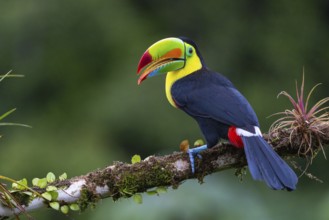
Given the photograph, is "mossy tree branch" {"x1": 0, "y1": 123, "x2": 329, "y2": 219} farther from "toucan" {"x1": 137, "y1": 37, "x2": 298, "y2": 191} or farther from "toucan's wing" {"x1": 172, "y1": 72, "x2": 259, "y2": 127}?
"toucan's wing" {"x1": 172, "y1": 72, "x2": 259, "y2": 127}

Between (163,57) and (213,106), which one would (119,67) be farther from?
(213,106)

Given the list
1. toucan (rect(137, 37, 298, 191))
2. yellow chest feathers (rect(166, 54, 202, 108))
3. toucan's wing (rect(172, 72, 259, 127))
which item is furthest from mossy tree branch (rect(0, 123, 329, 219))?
yellow chest feathers (rect(166, 54, 202, 108))

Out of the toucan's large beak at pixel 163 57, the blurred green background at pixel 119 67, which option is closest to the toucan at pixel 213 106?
the toucan's large beak at pixel 163 57

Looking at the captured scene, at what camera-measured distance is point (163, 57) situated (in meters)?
4.52

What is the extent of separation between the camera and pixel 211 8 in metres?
11.5

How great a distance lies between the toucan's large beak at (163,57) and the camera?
177 inches

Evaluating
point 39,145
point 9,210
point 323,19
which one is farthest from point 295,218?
point 323,19

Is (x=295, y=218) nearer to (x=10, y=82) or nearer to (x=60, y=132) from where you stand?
(x=60, y=132)

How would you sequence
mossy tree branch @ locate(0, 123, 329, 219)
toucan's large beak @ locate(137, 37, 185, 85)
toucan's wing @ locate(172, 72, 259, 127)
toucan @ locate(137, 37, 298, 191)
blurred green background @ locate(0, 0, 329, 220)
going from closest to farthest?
1. mossy tree branch @ locate(0, 123, 329, 219)
2. toucan @ locate(137, 37, 298, 191)
3. toucan's wing @ locate(172, 72, 259, 127)
4. toucan's large beak @ locate(137, 37, 185, 85)
5. blurred green background @ locate(0, 0, 329, 220)

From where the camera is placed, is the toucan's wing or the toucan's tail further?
the toucan's wing

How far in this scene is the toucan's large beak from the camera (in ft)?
14.8

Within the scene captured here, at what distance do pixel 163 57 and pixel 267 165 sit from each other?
896 millimetres

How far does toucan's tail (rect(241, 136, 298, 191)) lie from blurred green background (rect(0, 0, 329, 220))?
507 cm

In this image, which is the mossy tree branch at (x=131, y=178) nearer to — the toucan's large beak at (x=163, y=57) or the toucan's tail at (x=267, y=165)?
the toucan's tail at (x=267, y=165)
